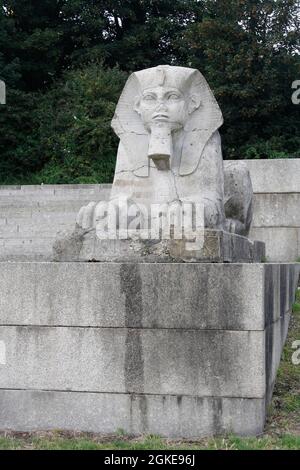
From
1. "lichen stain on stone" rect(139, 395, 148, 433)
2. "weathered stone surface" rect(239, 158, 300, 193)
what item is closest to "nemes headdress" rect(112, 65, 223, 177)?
"lichen stain on stone" rect(139, 395, 148, 433)

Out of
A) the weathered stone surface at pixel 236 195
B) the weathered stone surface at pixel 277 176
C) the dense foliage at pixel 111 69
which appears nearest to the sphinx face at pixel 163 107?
the weathered stone surface at pixel 236 195

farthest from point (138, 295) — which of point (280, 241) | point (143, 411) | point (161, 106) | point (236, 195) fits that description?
point (280, 241)

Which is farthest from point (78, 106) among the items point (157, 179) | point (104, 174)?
point (157, 179)

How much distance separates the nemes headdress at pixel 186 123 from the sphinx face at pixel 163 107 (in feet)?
0.21

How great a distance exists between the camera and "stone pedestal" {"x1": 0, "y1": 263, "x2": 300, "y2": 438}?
4.60 m

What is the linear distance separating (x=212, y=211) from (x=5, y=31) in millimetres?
17124

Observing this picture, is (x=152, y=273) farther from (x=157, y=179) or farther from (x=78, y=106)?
(x=78, y=106)

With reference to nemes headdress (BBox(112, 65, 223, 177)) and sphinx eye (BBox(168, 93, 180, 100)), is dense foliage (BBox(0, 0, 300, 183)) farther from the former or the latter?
sphinx eye (BBox(168, 93, 180, 100))

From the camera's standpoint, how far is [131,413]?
471 cm

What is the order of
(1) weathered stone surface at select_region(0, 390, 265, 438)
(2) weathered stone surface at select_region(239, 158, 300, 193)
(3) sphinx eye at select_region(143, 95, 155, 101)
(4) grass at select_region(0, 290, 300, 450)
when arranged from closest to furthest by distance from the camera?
1. (4) grass at select_region(0, 290, 300, 450)
2. (1) weathered stone surface at select_region(0, 390, 265, 438)
3. (3) sphinx eye at select_region(143, 95, 155, 101)
4. (2) weathered stone surface at select_region(239, 158, 300, 193)

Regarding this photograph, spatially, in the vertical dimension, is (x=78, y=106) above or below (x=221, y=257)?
above

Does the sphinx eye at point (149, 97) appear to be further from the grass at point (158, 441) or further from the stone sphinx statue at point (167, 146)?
the grass at point (158, 441)

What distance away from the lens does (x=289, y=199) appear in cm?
1087

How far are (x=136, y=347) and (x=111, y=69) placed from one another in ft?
55.4
